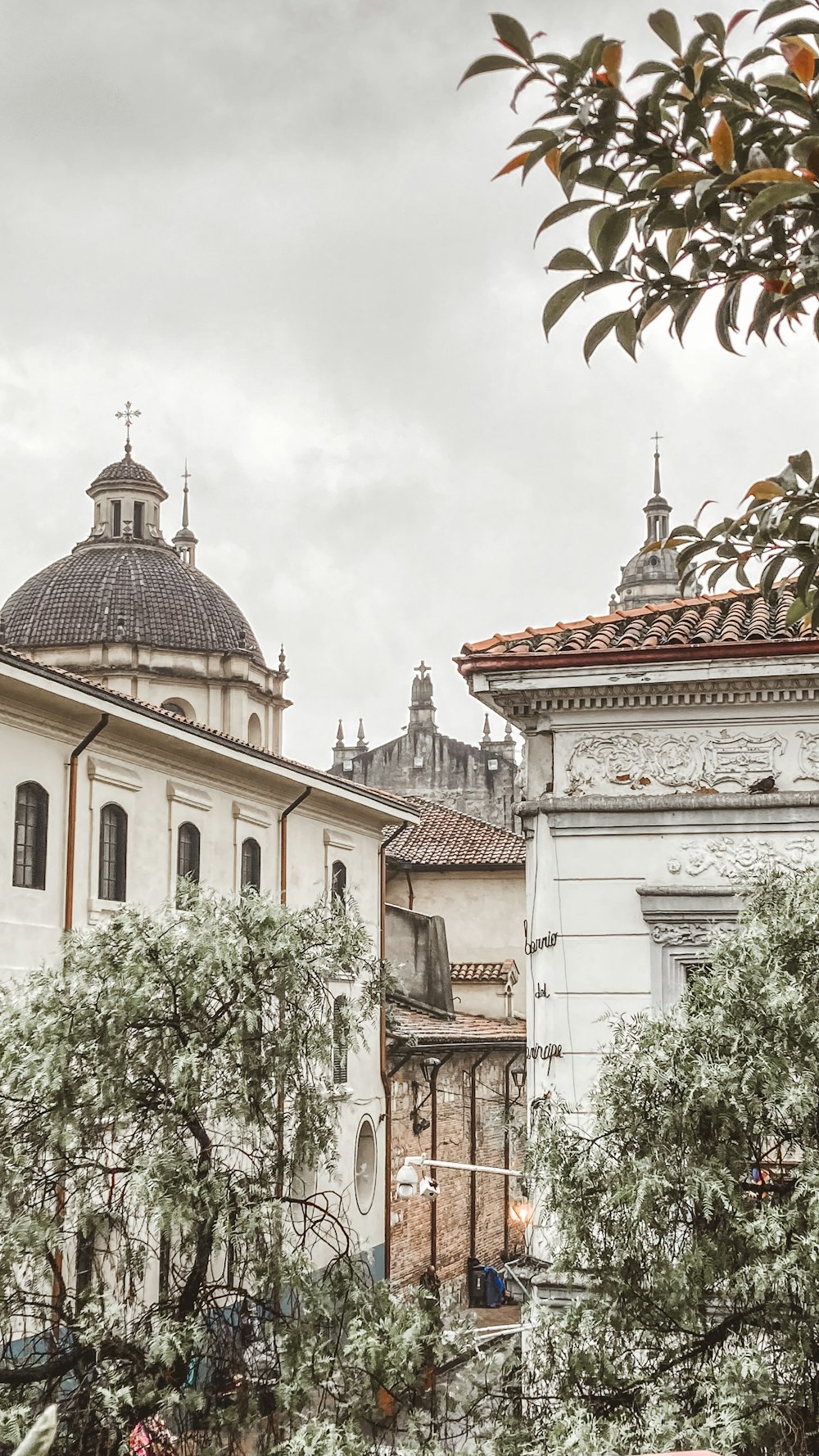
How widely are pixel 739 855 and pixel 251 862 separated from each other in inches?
509

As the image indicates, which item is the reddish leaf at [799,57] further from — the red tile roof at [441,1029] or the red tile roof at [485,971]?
the red tile roof at [485,971]

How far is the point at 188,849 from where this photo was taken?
20547mm

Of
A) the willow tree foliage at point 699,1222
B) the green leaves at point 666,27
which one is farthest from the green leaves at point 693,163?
the willow tree foliage at point 699,1222

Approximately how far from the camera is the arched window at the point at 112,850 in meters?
18.3

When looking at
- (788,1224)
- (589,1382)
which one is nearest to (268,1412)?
(589,1382)

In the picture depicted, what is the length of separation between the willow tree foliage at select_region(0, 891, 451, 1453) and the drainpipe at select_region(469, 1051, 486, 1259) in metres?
20.8

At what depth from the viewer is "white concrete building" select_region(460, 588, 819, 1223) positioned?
10.5 metres

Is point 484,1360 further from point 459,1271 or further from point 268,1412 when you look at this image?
point 459,1271

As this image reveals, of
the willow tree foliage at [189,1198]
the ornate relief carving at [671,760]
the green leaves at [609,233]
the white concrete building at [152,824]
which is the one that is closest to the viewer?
the green leaves at [609,233]

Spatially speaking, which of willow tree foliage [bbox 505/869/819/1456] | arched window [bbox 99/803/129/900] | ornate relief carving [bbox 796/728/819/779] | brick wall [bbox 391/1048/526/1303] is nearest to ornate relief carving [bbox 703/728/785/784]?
ornate relief carving [bbox 796/728/819/779]

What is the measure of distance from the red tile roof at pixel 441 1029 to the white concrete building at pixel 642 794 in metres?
13.8

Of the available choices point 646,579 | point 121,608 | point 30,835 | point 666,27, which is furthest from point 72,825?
point 646,579

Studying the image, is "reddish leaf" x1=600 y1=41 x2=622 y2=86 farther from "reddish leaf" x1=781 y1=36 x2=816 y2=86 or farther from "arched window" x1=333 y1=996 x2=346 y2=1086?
"arched window" x1=333 y1=996 x2=346 y2=1086

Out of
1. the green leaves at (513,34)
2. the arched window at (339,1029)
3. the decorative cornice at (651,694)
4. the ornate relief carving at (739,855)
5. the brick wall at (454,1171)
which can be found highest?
the decorative cornice at (651,694)
